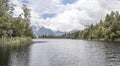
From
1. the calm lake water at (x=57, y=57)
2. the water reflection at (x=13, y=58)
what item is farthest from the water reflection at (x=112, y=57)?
the water reflection at (x=13, y=58)

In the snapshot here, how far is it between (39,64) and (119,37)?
152 metres

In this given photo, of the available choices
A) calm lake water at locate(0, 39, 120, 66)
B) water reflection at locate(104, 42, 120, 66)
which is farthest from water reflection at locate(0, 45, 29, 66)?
water reflection at locate(104, 42, 120, 66)

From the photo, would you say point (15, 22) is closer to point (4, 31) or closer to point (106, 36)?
point (4, 31)

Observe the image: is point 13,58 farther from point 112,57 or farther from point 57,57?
point 112,57

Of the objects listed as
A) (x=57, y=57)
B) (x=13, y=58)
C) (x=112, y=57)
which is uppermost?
(x=13, y=58)

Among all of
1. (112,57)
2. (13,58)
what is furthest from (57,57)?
(112,57)

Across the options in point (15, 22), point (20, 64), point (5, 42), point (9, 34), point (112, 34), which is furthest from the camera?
point (112, 34)

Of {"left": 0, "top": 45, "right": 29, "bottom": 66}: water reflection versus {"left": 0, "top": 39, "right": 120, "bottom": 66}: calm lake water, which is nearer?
{"left": 0, "top": 45, "right": 29, "bottom": 66}: water reflection

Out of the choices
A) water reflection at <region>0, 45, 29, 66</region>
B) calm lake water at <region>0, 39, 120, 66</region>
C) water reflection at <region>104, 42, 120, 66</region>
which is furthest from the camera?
water reflection at <region>104, 42, 120, 66</region>

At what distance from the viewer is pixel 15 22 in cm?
14012

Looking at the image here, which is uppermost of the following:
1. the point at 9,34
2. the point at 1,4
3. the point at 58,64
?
the point at 1,4

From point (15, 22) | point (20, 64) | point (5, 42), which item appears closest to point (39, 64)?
point (20, 64)

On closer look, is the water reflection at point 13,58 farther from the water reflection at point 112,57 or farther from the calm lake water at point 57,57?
the water reflection at point 112,57

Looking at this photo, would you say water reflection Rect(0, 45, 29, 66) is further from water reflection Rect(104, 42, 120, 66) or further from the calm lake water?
water reflection Rect(104, 42, 120, 66)
